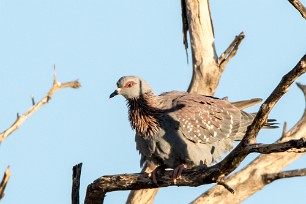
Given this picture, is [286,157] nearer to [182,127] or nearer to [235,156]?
[182,127]

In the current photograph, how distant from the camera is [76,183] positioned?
848 centimetres

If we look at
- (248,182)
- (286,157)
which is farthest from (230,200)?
(286,157)

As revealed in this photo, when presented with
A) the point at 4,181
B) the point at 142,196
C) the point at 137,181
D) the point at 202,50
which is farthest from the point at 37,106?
the point at 202,50

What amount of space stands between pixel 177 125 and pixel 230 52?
77.2 inches

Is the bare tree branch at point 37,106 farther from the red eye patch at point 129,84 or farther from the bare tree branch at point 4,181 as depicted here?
the red eye patch at point 129,84

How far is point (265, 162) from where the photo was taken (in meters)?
11.4

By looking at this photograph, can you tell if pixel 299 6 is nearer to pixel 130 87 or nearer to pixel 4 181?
pixel 4 181

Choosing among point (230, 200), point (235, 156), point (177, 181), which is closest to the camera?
point (235, 156)

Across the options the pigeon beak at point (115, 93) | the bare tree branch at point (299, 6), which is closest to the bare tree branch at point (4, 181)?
the bare tree branch at point (299, 6)

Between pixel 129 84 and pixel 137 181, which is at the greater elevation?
pixel 129 84

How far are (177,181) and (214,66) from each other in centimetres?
360

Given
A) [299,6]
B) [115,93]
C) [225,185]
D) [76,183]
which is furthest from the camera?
[115,93]

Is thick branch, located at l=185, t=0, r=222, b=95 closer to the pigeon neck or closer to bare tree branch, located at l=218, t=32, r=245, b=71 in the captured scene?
bare tree branch, located at l=218, t=32, r=245, b=71

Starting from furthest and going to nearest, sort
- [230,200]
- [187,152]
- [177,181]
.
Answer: [230,200] < [187,152] < [177,181]
